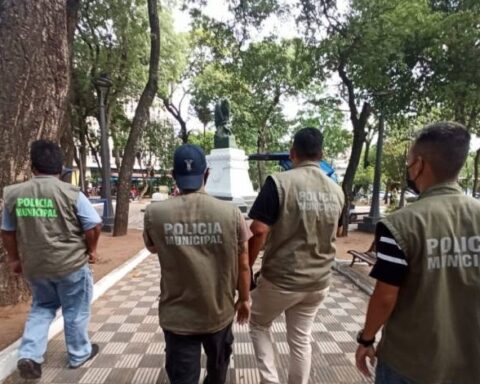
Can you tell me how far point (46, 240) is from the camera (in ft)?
9.50

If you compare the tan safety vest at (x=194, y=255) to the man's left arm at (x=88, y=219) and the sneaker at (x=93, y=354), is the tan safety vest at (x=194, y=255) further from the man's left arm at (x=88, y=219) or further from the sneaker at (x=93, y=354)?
the sneaker at (x=93, y=354)

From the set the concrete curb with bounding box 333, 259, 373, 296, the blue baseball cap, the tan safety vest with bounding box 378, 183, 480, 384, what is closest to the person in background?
the blue baseball cap

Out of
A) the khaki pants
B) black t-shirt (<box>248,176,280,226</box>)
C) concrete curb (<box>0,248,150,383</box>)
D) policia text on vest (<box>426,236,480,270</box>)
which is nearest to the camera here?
policia text on vest (<box>426,236,480,270</box>)

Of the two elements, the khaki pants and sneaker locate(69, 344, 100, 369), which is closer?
the khaki pants

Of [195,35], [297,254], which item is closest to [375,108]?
[297,254]

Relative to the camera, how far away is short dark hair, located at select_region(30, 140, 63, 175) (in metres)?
2.89

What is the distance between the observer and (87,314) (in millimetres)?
3244

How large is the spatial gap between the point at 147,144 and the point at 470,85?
30.2 meters

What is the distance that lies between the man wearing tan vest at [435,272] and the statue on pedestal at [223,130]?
42.6ft

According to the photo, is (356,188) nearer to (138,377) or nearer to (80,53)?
(80,53)

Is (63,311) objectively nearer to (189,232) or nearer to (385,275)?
(189,232)

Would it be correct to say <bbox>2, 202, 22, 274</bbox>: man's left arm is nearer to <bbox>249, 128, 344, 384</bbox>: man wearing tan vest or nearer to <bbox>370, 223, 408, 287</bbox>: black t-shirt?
<bbox>249, 128, 344, 384</bbox>: man wearing tan vest

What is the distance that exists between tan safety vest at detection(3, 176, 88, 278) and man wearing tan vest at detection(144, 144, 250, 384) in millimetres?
1104

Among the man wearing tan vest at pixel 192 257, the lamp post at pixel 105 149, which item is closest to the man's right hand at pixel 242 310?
the man wearing tan vest at pixel 192 257
